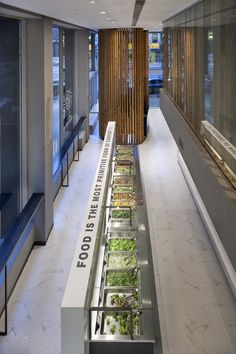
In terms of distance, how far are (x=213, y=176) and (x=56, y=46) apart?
9.56 meters

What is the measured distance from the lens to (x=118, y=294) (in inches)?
192

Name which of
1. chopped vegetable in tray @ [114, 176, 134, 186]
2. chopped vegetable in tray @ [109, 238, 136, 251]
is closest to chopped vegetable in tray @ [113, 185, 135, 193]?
chopped vegetable in tray @ [114, 176, 134, 186]

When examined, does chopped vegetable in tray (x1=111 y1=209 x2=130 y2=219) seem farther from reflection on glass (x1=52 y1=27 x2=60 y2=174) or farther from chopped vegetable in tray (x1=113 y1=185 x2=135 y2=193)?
reflection on glass (x1=52 y1=27 x2=60 y2=174)

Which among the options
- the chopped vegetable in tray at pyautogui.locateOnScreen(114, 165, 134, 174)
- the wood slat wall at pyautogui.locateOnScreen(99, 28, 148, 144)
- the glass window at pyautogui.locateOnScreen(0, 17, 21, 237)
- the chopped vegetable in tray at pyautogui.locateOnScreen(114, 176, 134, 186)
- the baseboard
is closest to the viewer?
the baseboard

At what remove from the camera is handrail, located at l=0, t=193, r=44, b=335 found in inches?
236

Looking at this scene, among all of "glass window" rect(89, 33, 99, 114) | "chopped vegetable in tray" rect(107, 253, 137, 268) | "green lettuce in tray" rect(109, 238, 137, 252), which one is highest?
"glass window" rect(89, 33, 99, 114)

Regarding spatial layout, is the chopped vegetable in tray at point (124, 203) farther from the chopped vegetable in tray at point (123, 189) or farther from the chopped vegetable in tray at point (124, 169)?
the chopped vegetable in tray at point (124, 169)

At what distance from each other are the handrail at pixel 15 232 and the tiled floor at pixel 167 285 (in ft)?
1.71

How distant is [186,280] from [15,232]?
2.63 meters

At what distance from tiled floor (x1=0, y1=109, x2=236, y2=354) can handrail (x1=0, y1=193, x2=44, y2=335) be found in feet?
1.71

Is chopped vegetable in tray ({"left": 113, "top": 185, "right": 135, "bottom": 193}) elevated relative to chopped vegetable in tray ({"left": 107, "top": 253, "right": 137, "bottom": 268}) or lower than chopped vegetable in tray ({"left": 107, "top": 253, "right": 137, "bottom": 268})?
elevated

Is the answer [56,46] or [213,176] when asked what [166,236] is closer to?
[213,176]

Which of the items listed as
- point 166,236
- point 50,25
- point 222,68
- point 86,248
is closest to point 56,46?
point 50,25

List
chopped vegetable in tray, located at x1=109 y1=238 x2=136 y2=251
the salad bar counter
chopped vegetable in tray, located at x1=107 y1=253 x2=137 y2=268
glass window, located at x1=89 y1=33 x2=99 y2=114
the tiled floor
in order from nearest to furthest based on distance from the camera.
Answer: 1. the salad bar counter
2. chopped vegetable in tray, located at x1=107 y1=253 x2=137 y2=268
3. the tiled floor
4. chopped vegetable in tray, located at x1=109 y1=238 x2=136 y2=251
5. glass window, located at x1=89 y1=33 x2=99 y2=114
